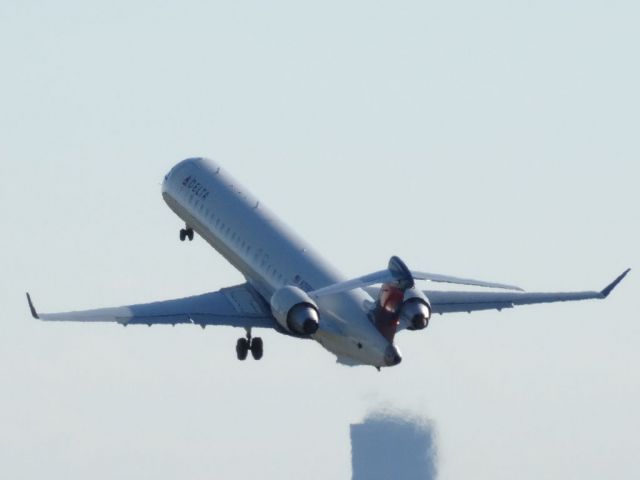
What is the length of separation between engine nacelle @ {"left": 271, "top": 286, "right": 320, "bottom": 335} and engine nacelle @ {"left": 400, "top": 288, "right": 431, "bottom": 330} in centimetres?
403

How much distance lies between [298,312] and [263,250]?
1005 cm

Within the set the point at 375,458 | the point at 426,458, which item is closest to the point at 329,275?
the point at 426,458

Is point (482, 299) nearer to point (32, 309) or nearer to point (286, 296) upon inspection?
point (286, 296)

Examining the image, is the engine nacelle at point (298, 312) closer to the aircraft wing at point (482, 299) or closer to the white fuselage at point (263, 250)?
the white fuselage at point (263, 250)

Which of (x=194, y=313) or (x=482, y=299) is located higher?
(x=194, y=313)

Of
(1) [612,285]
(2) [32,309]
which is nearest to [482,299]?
(1) [612,285]

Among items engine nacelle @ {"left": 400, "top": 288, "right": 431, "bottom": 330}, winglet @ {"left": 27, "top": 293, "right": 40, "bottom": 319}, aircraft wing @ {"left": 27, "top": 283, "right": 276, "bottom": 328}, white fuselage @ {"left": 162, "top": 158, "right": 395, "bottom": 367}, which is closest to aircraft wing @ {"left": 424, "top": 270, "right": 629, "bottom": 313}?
white fuselage @ {"left": 162, "top": 158, "right": 395, "bottom": 367}

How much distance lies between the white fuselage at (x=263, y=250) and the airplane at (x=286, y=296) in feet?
0.14

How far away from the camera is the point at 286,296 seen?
144 meters

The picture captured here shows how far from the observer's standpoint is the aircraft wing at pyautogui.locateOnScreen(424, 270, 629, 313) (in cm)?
15025

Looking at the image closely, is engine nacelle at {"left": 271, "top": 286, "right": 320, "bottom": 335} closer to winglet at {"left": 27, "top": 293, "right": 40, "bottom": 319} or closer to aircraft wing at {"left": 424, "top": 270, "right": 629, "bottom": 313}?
aircraft wing at {"left": 424, "top": 270, "right": 629, "bottom": 313}

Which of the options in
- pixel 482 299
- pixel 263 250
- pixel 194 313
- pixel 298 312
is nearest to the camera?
pixel 298 312

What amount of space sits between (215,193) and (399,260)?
881 inches

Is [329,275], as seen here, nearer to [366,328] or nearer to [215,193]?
[366,328]
